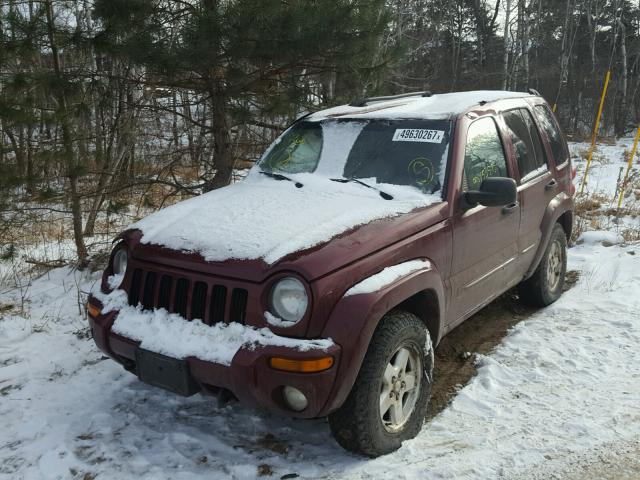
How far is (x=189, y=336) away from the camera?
9.16ft

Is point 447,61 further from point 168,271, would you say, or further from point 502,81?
point 168,271

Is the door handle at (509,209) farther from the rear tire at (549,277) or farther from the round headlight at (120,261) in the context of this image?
the round headlight at (120,261)

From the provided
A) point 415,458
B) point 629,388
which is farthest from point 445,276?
point 629,388

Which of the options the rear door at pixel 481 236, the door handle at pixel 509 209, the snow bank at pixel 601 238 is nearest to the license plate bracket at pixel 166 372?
the rear door at pixel 481 236

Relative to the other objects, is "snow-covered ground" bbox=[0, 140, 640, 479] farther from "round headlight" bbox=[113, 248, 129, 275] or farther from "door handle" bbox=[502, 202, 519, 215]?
"door handle" bbox=[502, 202, 519, 215]

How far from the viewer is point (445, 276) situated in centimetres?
343

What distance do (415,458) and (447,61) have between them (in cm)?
3070

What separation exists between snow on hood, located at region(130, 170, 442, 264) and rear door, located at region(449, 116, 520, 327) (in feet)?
1.16

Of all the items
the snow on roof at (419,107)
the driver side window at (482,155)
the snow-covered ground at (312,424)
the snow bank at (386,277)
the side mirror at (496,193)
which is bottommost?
the snow-covered ground at (312,424)

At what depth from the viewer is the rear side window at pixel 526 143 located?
173 inches

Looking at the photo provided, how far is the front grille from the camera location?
275cm

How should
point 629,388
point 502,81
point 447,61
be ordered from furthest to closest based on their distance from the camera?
1. point 447,61
2. point 502,81
3. point 629,388

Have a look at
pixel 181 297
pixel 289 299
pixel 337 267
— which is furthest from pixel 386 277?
pixel 181 297

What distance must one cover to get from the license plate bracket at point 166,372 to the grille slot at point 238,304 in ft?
1.05
